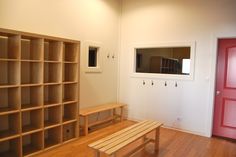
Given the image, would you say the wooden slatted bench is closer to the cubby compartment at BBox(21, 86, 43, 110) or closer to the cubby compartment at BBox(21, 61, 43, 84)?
the cubby compartment at BBox(21, 86, 43, 110)

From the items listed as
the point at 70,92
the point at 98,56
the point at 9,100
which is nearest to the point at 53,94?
the point at 70,92

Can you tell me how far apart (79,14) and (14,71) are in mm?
1945

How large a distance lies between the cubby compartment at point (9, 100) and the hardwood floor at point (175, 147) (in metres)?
0.89

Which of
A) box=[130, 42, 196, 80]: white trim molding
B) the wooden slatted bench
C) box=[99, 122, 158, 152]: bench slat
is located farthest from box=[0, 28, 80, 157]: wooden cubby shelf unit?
box=[130, 42, 196, 80]: white trim molding

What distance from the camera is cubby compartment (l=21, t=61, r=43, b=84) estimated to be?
3117 mm

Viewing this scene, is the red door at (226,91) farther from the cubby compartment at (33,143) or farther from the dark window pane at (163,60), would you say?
the cubby compartment at (33,143)

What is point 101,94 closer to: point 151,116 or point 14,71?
point 151,116

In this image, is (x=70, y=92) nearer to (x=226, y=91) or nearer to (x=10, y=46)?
(x=10, y=46)

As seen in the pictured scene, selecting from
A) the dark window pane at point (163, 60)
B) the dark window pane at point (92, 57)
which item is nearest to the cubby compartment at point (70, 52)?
the dark window pane at point (92, 57)

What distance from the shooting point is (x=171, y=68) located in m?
4.64

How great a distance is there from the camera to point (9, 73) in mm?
2951

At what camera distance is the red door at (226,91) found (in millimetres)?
3932

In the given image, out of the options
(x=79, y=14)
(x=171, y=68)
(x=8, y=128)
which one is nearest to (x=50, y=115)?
(x=8, y=128)

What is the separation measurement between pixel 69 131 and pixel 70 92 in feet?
2.54
